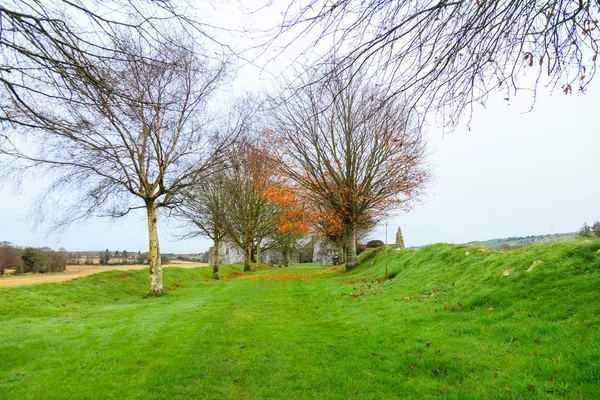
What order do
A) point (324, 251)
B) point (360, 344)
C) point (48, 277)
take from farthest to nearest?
point (324, 251), point (48, 277), point (360, 344)

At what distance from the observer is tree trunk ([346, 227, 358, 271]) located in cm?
1788

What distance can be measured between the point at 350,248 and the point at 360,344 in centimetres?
1304

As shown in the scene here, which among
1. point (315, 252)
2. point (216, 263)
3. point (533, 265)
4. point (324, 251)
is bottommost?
point (315, 252)

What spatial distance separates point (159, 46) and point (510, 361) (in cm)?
574

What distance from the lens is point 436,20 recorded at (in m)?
3.33

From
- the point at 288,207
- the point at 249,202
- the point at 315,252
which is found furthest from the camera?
the point at 315,252

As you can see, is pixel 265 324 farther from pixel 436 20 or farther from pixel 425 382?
pixel 436 20

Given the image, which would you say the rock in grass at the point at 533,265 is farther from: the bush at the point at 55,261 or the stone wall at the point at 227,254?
the stone wall at the point at 227,254

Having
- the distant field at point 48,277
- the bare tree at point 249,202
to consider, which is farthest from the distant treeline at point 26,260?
the bare tree at point 249,202

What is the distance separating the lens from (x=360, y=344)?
5.46 metres

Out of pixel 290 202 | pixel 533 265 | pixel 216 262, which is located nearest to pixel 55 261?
pixel 216 262

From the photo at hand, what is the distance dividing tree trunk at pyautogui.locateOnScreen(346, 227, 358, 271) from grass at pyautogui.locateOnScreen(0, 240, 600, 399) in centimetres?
892

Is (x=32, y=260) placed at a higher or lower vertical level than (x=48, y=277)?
higher

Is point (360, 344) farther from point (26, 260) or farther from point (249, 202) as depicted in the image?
point (26, 260)
